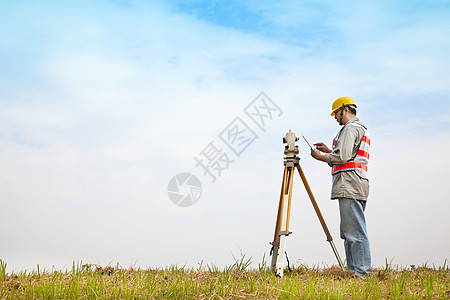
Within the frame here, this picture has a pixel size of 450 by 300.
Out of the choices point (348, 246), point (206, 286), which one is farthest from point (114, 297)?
point (348, 246)

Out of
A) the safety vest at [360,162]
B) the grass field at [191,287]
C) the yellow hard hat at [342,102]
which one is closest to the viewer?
the grass field at [191,287]

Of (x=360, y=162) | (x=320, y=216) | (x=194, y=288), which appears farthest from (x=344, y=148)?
(x=194, y=288)

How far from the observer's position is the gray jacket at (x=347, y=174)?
7.16 m

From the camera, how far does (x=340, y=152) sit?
23.6 feet

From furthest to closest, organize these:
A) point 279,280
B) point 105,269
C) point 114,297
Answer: point 105,269 < point 279,280 < point 114,297

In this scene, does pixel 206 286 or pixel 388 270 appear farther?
pixel 388 270

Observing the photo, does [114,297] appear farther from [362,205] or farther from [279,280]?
[362,205]

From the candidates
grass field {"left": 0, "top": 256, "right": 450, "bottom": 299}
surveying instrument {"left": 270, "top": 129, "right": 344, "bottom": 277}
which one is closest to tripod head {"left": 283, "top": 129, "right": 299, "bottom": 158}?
surveying instrument {"left": 270, "top": 129, "right": 344, "bottom": 277}

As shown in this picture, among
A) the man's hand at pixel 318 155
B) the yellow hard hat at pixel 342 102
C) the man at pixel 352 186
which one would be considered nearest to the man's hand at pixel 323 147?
the man at pixel 352 186

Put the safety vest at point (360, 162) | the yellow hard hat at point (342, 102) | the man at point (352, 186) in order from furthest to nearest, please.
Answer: the yellow hard hat at point (342, 102)
the safety vest at point (360, 162)
the man at point (352, 186)

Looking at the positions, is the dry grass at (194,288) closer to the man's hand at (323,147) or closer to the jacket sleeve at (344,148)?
the jacket sleeve at (344,148)

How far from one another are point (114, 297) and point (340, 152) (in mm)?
4078

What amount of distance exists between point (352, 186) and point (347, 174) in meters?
0.21

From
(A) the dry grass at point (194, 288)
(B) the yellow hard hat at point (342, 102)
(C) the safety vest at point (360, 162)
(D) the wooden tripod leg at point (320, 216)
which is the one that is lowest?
(A) the dry grass at point (194, 288)
